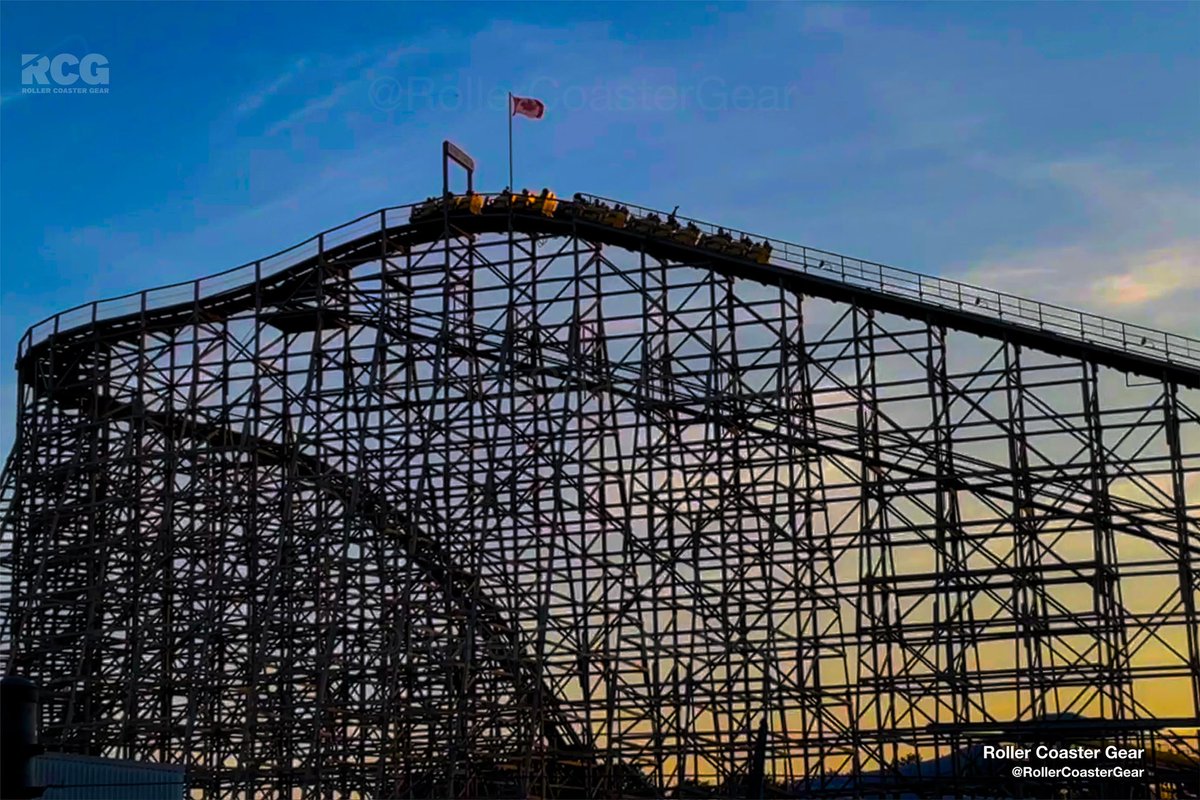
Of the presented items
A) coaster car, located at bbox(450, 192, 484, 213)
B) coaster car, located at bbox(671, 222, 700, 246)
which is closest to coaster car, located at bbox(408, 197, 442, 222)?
coaster car, located at bbox(450, 192, 484, 213)

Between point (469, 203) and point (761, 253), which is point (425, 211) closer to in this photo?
point (469, 203)

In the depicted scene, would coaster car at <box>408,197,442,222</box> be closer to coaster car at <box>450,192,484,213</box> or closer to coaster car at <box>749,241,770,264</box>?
coaster car at <box>450,192,484,213</box>

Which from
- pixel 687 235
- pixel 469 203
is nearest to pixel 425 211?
pixel 469 203

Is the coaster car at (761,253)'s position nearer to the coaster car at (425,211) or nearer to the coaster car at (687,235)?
the coaster car at (687,235)

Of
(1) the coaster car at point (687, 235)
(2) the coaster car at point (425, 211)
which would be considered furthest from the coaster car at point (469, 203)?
(1) the coaster car at point (687, 235)

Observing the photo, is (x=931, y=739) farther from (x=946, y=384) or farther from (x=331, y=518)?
(x=331, y=518)

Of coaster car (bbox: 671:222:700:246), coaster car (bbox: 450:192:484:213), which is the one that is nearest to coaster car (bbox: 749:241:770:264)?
coaster car (bbox: 671:222:700:246)

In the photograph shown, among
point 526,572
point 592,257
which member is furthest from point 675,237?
point 526,572

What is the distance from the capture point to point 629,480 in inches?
1335

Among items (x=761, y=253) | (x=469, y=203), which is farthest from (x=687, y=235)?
(x=469, y=203)

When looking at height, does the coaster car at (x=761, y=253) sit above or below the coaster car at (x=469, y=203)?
below

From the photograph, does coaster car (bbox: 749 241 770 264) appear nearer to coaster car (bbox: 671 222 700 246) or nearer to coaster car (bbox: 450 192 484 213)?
coaster car (bbox: 671 222 700 246)

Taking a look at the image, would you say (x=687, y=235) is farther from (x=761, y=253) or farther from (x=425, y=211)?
(x=425, y=211)

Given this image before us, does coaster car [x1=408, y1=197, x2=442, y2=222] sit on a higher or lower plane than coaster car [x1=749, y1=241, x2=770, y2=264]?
higher
